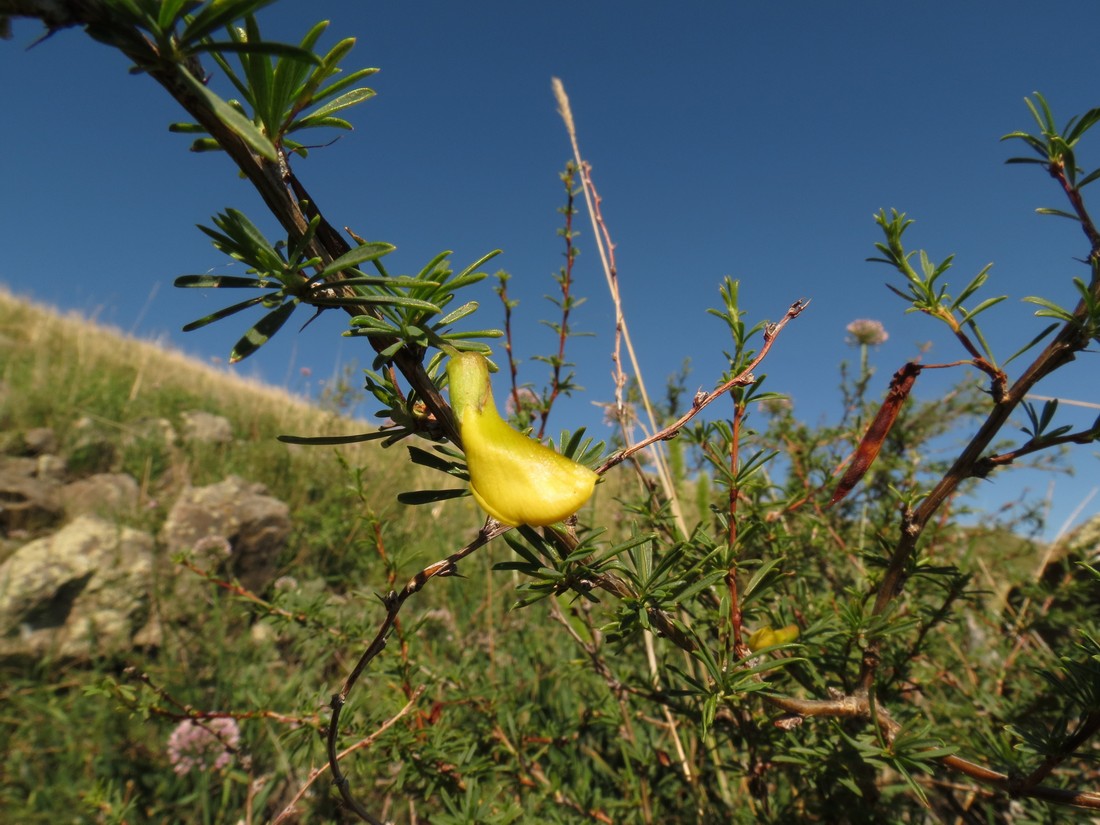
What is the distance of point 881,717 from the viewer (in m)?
0.73

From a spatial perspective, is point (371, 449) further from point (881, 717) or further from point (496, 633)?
point (881, 717)

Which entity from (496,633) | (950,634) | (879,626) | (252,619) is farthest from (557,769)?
(252,619)

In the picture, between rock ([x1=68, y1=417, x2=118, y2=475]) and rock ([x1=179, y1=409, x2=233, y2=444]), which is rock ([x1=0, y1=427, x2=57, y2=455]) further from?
rock ([x1=179, y1=409, x2=233, y2=444])

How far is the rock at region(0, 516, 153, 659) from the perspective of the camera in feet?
7.76

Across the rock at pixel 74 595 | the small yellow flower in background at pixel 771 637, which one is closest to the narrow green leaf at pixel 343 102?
the small yellow flower in background at pixel 771 637

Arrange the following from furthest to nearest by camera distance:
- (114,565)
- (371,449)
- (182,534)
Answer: (371,449) → (182,534) → (114,565)

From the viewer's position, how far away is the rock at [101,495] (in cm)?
321

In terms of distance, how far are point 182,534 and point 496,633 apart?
6.11ft

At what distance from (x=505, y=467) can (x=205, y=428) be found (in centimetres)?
489

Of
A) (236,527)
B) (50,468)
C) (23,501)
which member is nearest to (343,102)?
(236,527)

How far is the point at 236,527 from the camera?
122 inches

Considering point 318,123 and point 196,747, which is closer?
point 318,123

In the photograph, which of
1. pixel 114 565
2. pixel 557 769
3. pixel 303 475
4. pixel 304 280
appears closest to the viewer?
pixel 304 280

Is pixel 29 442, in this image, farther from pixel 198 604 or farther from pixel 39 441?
pixel 198 604
